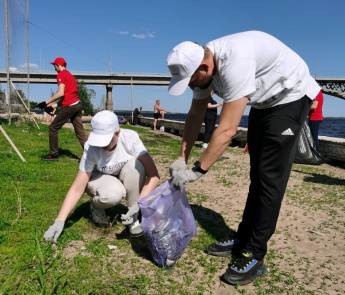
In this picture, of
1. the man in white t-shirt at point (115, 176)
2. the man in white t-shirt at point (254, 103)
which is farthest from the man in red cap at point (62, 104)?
the man in white t-shirt at point (254, 103)

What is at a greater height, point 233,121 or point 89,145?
point 233,121

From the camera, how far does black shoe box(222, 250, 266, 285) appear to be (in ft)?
7.61

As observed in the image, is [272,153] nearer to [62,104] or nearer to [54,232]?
[54,232]

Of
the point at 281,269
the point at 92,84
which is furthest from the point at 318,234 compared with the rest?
the point at 92,84

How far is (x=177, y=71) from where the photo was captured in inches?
80.5

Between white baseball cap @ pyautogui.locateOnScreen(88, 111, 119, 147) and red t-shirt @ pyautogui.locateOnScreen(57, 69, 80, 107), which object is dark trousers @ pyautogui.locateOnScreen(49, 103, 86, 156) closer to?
red t-shirt @ pyautogui.locateOnScreen(57, 69, 80, 107)

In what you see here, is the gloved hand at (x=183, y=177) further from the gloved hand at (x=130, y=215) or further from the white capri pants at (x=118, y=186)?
the white capri pants at (x=118, y=186)

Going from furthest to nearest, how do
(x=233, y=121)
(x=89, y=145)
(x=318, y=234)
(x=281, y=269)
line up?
(x=318, y=234), (x=89, y=145), (x=281, y=269), (x=233, y=121)

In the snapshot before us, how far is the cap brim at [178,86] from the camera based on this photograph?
2.06 metres

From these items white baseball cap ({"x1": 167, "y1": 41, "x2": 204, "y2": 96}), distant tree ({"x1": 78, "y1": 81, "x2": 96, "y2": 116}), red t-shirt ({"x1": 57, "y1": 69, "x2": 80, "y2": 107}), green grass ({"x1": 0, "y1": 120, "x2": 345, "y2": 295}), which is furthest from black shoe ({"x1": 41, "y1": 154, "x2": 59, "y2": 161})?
distant tree ({"x1": 78, "y1": 81, "x2": 96, "y2": 116})

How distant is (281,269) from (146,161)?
1410 millimetres

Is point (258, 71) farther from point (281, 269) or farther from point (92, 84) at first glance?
point (92, 84)

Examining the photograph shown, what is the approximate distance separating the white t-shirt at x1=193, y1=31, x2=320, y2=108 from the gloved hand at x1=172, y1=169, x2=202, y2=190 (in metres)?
0.57

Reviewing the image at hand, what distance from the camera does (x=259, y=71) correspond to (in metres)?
2.13
